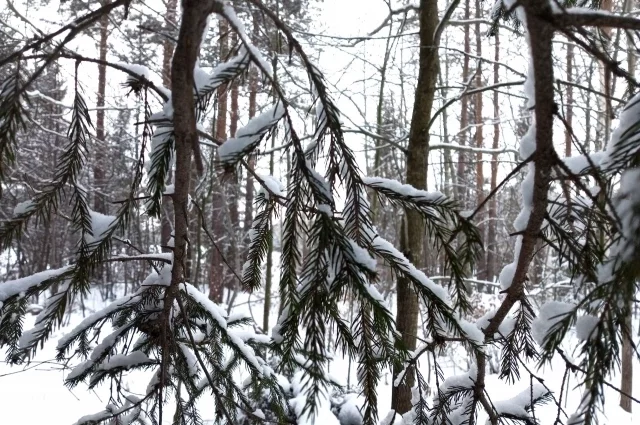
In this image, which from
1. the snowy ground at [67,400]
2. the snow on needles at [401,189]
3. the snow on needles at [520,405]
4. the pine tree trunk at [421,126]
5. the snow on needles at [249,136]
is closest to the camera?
the snow on needles at [249,136]

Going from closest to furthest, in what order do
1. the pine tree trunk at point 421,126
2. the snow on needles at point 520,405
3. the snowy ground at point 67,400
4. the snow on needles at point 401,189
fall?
the snow on needles at point 401,189, the snow on needles at point 520,405, the pine tree trunk at point 421,126, the snowy ground at point 67,400

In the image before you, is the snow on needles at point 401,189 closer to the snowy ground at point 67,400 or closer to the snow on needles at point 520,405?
the snow on needles at point 520,405

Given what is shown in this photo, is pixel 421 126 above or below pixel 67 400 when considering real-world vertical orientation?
above

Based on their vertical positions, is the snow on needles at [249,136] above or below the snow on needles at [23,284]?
above

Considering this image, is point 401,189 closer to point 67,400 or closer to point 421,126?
point 421,126

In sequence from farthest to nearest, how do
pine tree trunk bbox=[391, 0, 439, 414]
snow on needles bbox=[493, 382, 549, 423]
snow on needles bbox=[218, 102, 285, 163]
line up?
1. pine tree trunk bbox=[391, 0, 439, 414]
2. snow on needles bbox=[493, 382, 549, 423]
3. snow on needles bbox=[218, 102, 285, 163]

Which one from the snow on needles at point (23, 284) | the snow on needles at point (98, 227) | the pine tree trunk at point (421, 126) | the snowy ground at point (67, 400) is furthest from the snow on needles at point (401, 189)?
the snowy ground at point (67, 400)

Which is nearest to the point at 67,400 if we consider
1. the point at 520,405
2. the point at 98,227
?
the point at 98,227

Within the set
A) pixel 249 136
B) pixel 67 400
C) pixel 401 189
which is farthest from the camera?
pixel 67 400

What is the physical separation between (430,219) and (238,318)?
1144 mm

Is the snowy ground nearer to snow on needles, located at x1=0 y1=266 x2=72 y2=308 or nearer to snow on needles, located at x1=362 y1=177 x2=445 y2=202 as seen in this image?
snow on needles, located at x1=0 y1=266 x2=72 y2=308

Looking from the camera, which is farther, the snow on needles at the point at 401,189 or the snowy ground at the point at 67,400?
the snowy ground at the point at 67,400

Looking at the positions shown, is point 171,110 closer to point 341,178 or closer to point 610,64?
point 341,178

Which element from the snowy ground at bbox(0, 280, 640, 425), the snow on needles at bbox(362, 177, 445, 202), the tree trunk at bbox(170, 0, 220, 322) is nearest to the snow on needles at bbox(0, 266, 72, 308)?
the tree trunk at bbox(170, 0, 220, 322)
